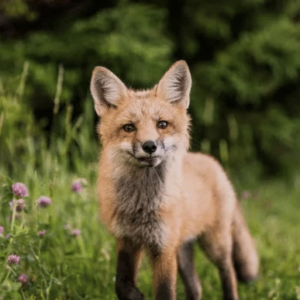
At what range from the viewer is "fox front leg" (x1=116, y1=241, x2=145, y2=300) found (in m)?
3.25

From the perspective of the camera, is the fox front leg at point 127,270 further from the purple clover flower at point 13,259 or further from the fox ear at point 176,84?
the fox ear at point 176,84

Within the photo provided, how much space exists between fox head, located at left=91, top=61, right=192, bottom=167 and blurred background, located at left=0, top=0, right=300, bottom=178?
2290mm

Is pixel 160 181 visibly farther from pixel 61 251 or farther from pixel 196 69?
pixel 196 69

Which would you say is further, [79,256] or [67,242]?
[67,242]

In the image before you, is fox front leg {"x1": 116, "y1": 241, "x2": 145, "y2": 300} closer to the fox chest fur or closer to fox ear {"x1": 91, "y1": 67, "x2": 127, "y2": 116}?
the fox chest fur

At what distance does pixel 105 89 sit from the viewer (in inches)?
135

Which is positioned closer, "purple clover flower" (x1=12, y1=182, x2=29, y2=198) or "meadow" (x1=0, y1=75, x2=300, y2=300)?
"purple clover flower" (x1=12, y1=182, x2=29, y2=198)

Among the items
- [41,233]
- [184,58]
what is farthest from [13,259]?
Result: [184,58]

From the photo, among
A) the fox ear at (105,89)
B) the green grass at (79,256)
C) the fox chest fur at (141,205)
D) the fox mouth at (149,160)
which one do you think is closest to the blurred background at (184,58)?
the green grass at (79,256)

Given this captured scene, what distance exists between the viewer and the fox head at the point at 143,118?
120 inches

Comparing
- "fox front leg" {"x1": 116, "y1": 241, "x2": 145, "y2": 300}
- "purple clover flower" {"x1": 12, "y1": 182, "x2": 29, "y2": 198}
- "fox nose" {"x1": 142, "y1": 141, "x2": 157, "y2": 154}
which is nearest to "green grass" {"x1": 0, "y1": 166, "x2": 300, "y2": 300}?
"purple clover flower" {"x1": 12, "y1": 182, "x2": 29, "y2": 198}

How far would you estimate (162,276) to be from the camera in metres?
3.30

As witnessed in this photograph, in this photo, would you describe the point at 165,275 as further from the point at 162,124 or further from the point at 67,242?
the point at 67,242

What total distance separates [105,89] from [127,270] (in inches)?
43.1
